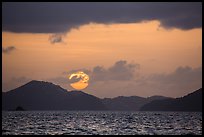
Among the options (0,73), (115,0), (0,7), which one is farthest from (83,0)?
(0,73)

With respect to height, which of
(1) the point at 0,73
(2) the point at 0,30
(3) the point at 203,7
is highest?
(3) the point at 203,7

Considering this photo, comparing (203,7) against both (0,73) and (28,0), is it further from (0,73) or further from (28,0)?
(0,73)

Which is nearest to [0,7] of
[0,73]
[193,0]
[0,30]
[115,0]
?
[0,30]

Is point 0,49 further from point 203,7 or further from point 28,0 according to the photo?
point 203,7

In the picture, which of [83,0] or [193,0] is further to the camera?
[193,0]

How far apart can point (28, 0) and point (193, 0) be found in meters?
18.4

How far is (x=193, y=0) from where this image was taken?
140ft

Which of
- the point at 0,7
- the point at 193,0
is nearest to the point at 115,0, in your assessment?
the point at 193,0

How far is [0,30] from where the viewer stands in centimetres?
4100

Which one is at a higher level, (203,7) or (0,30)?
(203,7)

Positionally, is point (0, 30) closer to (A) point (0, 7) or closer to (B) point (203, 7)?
(A) point (0, 7)

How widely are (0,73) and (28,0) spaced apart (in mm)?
8612

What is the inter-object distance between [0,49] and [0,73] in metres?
2.86

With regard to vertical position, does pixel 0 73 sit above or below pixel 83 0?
below
